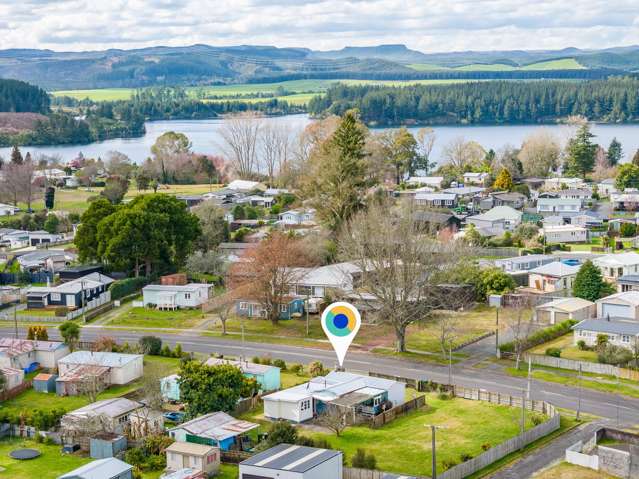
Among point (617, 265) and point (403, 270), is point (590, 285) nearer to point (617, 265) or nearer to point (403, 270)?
point (617, 265)

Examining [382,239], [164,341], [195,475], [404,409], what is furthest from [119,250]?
[195,475]

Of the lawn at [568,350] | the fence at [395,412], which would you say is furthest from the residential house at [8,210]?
the fence at [395,412]

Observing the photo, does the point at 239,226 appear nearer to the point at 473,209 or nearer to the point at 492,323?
the point at 473,209

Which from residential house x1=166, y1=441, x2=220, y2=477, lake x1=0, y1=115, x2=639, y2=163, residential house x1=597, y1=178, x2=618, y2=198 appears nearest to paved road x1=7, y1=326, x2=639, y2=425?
residential house x1=166, y1=441, x2=220, y2=477

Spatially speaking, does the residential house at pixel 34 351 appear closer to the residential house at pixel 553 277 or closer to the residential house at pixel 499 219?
the residential house at pixel 553 277

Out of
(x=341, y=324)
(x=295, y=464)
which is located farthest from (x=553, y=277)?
(x=295, y=464)

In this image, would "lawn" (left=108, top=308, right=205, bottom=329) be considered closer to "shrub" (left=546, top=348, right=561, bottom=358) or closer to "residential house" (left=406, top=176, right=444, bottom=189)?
"shrub" (left=546, top=348, right=561, bottom=358)
